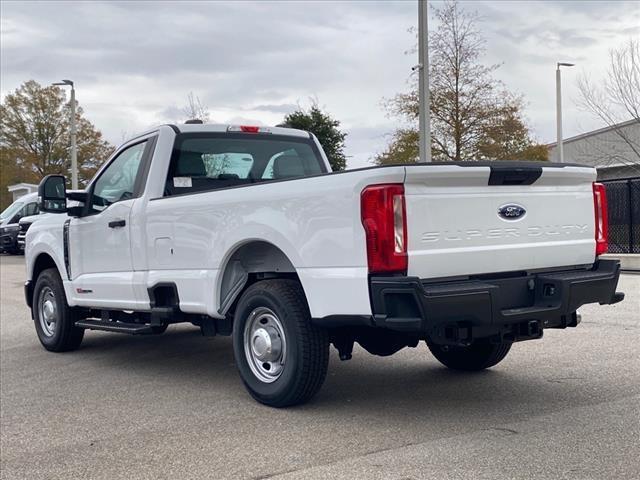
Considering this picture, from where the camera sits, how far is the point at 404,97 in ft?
85.2

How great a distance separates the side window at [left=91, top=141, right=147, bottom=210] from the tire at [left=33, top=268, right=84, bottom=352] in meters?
1.20

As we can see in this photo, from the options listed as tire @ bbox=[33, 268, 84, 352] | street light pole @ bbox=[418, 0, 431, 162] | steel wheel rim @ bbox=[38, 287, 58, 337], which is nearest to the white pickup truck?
tire @ bbox=[33, 268, 84, 352]

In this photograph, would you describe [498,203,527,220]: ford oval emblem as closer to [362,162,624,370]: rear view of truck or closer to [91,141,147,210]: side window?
[362,162,624,370]: rear view of truck

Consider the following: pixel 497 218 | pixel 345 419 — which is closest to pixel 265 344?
pixel 345 419

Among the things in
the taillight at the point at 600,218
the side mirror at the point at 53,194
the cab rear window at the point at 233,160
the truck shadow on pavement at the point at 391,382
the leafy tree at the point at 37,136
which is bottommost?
the truck shadow on pavement at the point at 391,382

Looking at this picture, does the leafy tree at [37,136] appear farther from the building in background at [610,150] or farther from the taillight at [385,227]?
the taillight at [385,227]

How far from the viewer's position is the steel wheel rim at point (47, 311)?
27.4 feet

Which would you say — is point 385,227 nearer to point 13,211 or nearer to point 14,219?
point 14,219

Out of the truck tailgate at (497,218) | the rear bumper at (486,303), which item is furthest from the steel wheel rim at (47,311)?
the truck tailgate at (497,218)

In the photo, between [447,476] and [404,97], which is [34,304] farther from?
[404,97]

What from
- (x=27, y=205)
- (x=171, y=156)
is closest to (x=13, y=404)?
(x=171, y=156)

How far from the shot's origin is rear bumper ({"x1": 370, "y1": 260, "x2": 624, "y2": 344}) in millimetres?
4484

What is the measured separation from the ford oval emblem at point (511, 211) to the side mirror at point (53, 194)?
→ 444cm

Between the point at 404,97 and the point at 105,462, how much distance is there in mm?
22593
